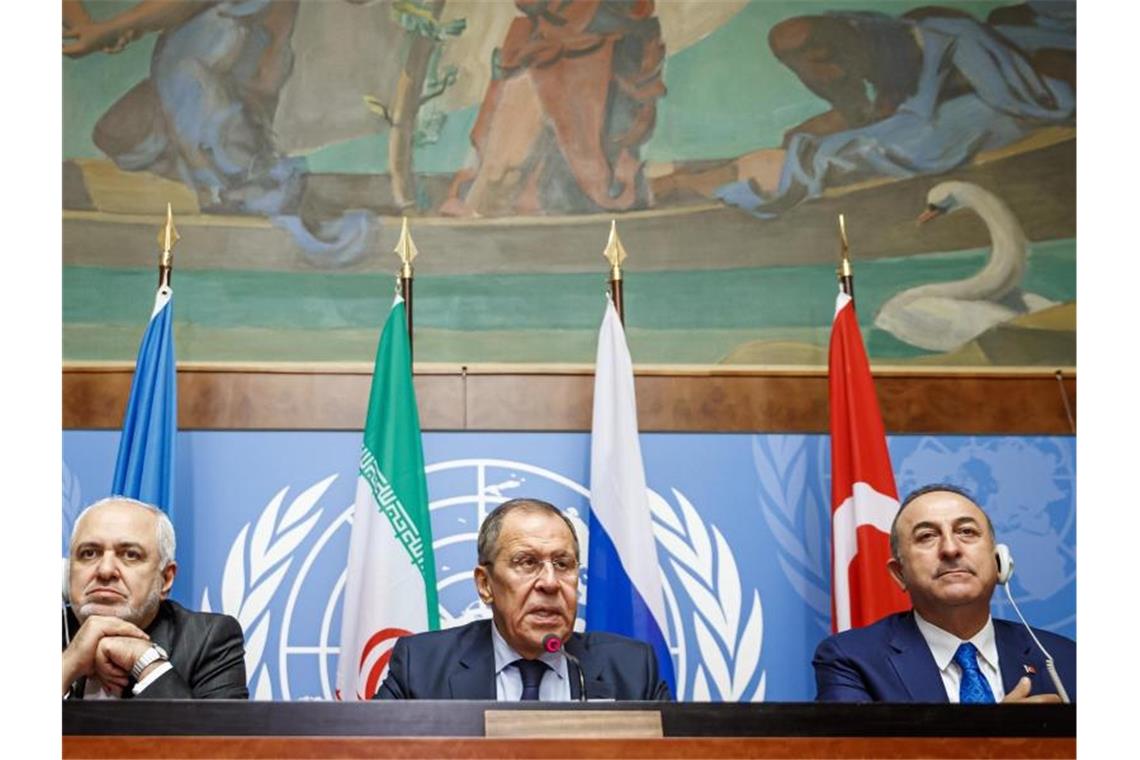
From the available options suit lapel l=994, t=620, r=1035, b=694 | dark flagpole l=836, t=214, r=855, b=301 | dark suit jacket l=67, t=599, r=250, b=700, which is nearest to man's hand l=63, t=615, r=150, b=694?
dark suit jacket l=67, t=599, r=250, b=700

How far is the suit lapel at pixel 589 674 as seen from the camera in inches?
152

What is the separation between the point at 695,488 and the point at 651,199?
1250 mm

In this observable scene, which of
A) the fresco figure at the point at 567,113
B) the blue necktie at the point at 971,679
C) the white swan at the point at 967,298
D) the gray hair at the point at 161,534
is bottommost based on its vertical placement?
the blue necktie at the point at 971,679

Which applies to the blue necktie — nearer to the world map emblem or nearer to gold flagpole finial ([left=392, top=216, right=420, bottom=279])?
the world map emblem

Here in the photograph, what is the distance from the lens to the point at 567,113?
19.7 feet

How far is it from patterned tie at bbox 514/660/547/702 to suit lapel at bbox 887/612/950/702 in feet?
3.27

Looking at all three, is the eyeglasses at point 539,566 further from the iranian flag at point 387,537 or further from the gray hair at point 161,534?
the iranian flag at point 387,537

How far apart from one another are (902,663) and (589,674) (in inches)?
35.4

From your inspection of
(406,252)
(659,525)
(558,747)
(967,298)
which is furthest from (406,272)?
(558,747)

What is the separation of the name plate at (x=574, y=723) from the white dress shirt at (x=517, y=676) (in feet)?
3.80

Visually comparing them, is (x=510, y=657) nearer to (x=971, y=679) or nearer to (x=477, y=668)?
(x=477, y=668)

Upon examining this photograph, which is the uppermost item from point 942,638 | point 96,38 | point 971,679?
point 96,38

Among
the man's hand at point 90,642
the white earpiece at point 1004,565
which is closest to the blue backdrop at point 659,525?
the white earpiece at point 1004,565

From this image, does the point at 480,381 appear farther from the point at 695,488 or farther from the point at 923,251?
the point at 923,251
